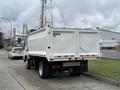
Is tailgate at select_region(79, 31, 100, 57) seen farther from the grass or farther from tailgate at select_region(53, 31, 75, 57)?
the grass

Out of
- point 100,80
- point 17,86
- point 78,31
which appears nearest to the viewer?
point 17,86

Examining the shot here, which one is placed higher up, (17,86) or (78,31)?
(78,31)

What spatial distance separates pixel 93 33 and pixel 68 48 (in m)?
1.72

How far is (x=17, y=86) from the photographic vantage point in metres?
10.8

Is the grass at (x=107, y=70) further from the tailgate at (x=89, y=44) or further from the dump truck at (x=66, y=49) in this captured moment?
the tailgate at (x=89, y=44)

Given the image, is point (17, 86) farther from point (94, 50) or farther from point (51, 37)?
point (94, 50)

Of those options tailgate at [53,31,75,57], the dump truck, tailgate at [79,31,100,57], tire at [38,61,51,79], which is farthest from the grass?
tire at [38,61,51,79]

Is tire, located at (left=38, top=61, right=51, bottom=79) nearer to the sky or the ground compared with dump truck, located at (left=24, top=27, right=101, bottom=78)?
nearer to the ground

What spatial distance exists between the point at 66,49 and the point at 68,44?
0.91ft

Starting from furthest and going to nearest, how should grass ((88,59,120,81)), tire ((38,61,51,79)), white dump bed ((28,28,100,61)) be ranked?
tire ((38,61,51,79)), grass ((88,59,120,81)), white dump bed ((28,28,100,61))

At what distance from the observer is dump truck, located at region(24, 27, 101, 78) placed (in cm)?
1212

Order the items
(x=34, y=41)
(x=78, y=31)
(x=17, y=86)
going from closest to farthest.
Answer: (x=17, y=86) → (x=78, y=31) → (x=34, y=41)

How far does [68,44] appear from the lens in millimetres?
12484

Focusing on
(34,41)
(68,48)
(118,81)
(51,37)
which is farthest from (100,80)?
(34,41)
